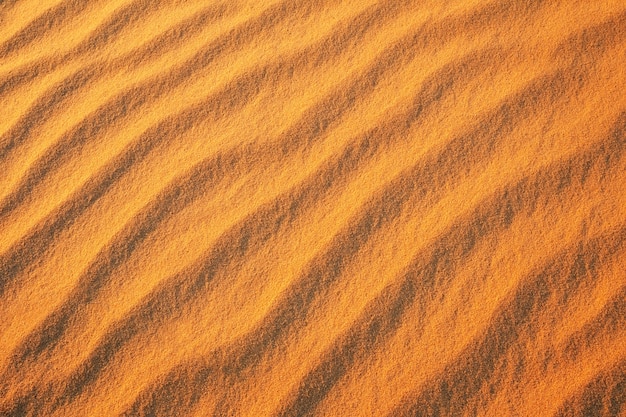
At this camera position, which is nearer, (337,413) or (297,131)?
(337,413)

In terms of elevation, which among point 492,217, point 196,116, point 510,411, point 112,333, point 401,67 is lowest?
point 510,411

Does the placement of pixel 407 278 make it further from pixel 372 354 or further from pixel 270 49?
pixel 270 49

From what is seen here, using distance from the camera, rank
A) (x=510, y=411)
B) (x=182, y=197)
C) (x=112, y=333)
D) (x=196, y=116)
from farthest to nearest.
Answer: (x=196, y=116), (x=182, y=197), (x=112, y=333), (x=510, y=411)

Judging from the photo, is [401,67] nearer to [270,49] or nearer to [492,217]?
[270,49]

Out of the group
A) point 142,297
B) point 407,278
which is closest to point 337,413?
point 407,278

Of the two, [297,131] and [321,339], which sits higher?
[297,131]

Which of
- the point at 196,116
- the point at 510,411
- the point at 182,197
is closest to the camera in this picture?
the point at 510,411

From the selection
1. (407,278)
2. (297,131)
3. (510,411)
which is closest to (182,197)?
(297,131)
